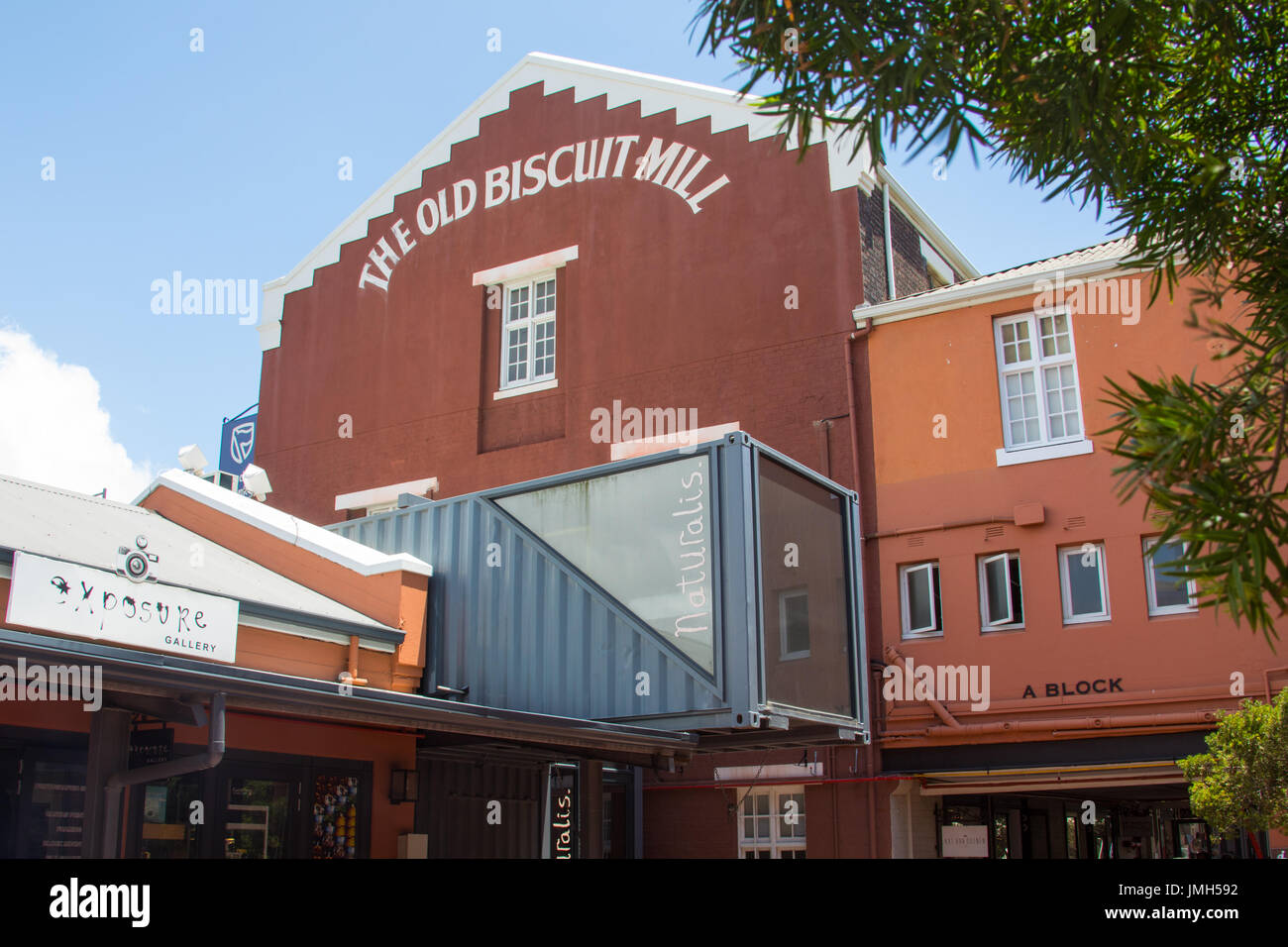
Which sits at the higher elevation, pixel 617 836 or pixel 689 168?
pixel 689 168

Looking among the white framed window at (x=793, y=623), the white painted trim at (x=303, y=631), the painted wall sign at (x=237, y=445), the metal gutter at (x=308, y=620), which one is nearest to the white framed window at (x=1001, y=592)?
the white framed window at (x=793, y=623)

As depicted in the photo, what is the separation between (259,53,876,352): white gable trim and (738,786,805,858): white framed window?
8.97m

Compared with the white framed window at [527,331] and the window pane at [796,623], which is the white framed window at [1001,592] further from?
the white framed window at [527,331]

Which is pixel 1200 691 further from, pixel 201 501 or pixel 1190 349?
pixel 201 501

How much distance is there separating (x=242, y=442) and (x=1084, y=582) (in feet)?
53.5

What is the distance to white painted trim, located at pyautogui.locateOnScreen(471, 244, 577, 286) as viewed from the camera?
20.7 m

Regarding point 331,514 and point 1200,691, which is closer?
point 1200,691

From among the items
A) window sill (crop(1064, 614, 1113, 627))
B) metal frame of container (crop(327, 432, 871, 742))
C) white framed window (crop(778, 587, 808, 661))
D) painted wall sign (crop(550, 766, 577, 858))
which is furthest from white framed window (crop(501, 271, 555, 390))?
white framed window (crop(778, 587, 808, 661))

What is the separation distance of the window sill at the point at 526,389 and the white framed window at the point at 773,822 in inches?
291

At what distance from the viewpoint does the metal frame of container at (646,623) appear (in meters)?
10.3

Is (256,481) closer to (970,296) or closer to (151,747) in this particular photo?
(151,747)

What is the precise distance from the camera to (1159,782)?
14.9 meters

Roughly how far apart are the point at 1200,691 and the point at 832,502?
5.85 metres
